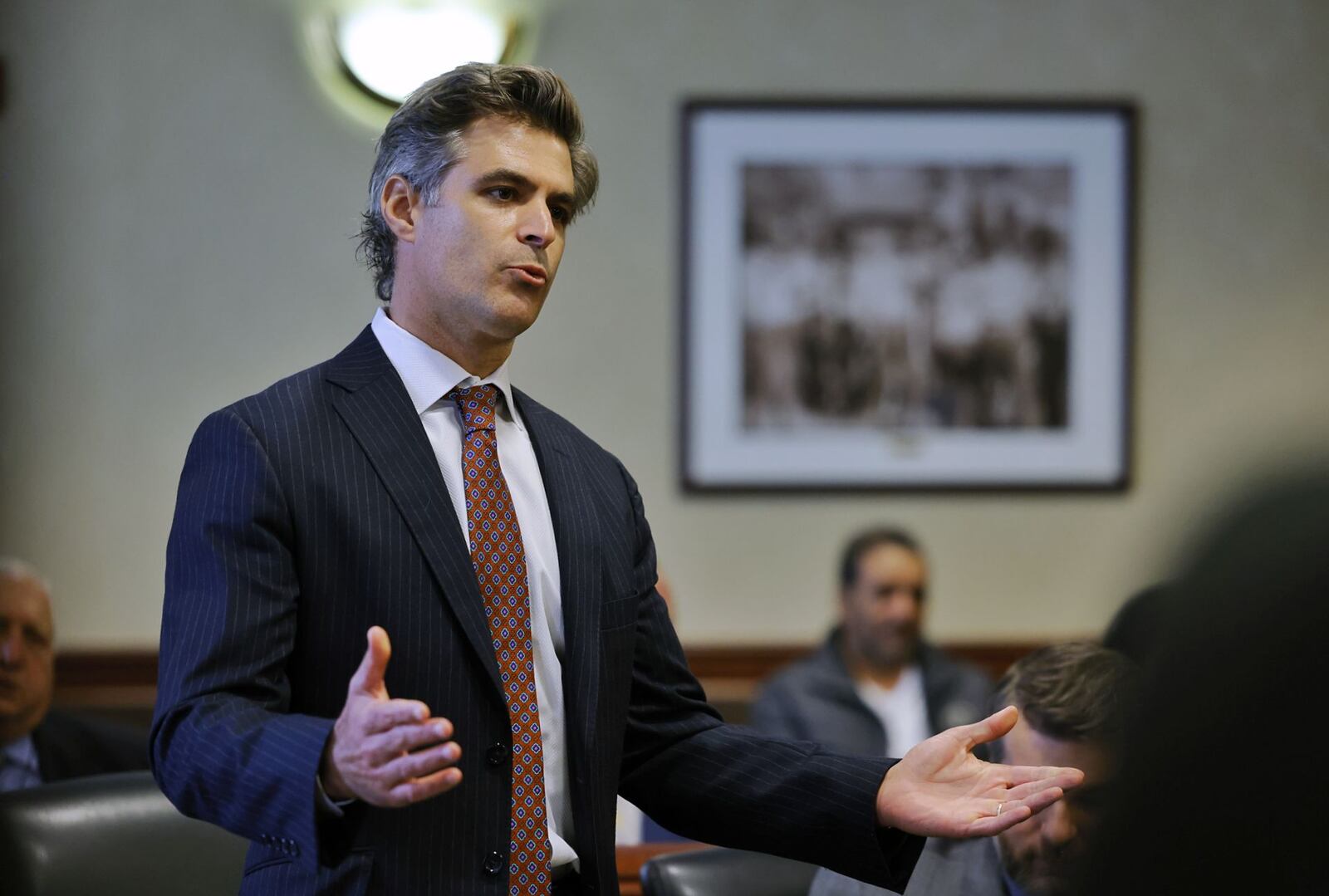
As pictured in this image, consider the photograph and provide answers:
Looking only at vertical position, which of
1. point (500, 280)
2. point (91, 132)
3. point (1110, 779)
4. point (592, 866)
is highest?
point (91, 132)

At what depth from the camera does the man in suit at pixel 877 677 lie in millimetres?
3654

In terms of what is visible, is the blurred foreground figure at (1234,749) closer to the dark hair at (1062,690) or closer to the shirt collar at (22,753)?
the dark hair at (1062,690)

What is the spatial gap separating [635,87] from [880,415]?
1.21 m

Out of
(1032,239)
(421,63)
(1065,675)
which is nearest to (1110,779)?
(1065,675)

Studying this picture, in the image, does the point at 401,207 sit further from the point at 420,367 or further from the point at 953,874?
the point at 953,874

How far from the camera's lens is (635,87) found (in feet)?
13.7

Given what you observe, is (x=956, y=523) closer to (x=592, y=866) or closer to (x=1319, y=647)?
(x=592, y=866)

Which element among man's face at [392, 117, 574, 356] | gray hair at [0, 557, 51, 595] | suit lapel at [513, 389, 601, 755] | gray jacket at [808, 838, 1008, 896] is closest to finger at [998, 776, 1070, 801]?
gray jacket at [808, 838, 1008, 896]

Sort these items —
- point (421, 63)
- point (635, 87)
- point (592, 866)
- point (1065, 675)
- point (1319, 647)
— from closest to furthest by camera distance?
point (1319, 647), point (592, 866), point (1065, 675), point (421, 63), point (635, 87)

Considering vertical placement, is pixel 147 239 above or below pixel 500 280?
above

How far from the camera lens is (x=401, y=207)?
1.79 m

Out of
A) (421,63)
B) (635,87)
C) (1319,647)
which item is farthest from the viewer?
(635,87)

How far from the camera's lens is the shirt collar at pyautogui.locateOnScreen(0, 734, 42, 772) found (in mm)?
2938

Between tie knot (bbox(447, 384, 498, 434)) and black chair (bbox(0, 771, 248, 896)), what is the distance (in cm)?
88
